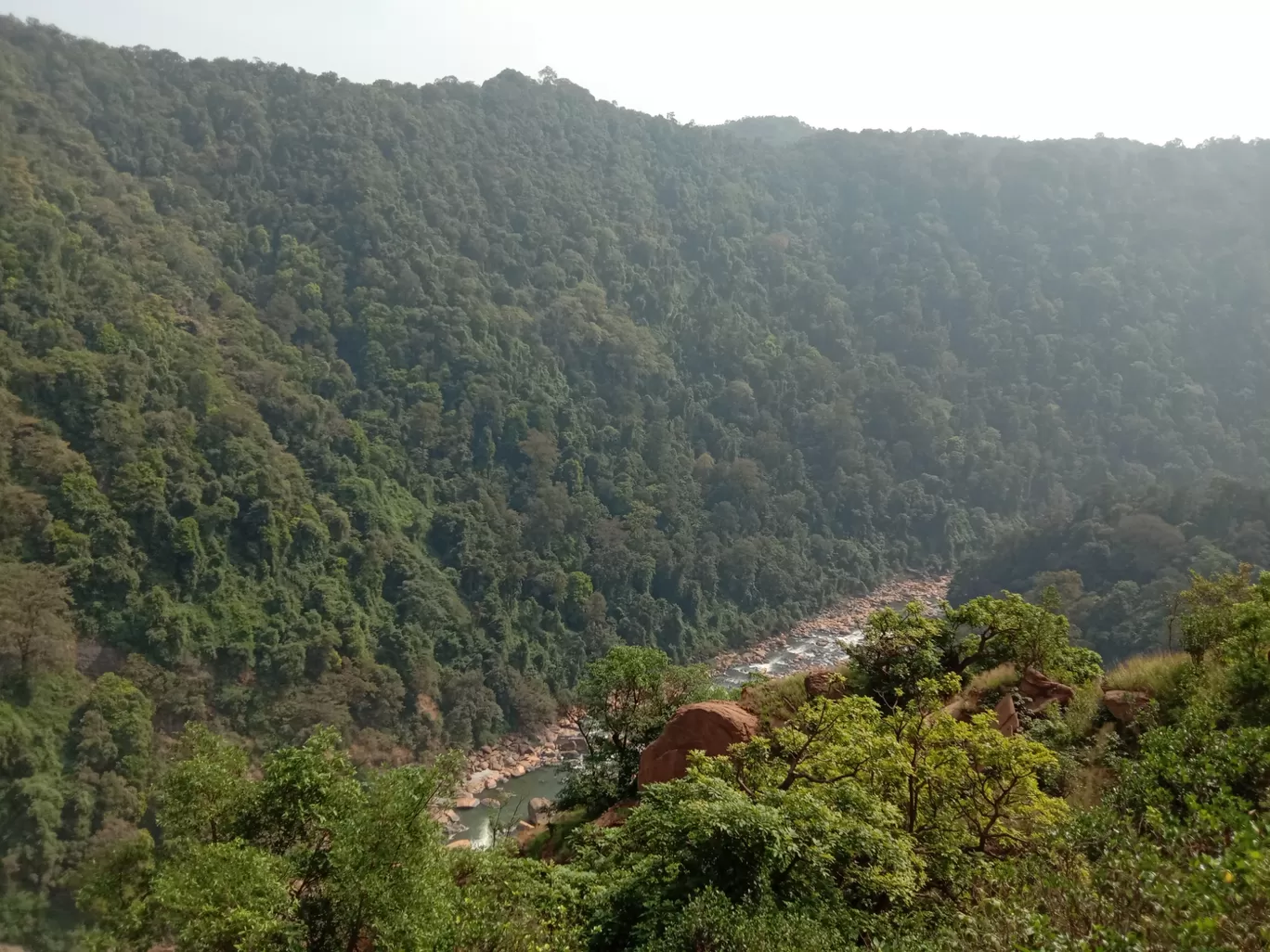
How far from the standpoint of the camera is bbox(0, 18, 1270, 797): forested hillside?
3434 centimetres

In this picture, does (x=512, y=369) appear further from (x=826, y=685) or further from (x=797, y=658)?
(x=826, y=685)

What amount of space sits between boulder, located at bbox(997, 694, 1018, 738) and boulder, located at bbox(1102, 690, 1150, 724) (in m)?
1.51

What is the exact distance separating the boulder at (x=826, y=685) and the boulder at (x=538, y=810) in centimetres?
909

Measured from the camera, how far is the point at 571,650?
151 feet

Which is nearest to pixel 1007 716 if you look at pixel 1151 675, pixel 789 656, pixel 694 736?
pixel 1151 675

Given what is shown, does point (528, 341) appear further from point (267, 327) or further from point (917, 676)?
point (917, 676)

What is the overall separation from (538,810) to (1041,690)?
53.8ft

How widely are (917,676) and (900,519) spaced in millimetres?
55076

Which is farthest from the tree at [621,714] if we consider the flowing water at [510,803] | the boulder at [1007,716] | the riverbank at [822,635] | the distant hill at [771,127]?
the distant hill at [771,127]

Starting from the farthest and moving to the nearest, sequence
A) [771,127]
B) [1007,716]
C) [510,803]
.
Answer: [771,127] < [510,803] < [1007,716]

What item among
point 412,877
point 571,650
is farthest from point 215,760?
point 571,650

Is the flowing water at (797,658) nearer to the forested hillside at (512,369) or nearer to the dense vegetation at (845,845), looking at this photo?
the forested hillside at (512,369)

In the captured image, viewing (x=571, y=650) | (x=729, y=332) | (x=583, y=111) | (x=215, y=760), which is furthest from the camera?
(x=583, y=111)

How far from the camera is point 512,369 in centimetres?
5984
